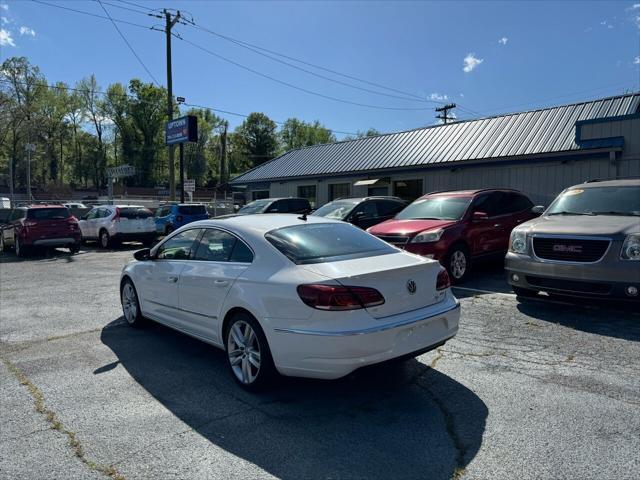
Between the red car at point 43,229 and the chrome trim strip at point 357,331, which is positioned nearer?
the chrome trim strip at point 357,331

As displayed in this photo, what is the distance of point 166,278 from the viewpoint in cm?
525

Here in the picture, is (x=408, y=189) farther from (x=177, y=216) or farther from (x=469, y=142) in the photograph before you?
(x=177, y=216)

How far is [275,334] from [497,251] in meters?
7.04

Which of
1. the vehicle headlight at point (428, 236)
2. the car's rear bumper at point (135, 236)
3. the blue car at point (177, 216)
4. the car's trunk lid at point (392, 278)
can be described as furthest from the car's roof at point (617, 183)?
the blue car at point (177, 216)

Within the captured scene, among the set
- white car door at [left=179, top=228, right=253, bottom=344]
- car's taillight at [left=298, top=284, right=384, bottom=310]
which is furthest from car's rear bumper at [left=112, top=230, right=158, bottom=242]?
car's taillight at [left=298, top=284, right=384, bottom=310]

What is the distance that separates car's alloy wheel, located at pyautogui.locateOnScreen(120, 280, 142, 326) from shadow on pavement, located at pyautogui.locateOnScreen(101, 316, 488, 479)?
3.95 ft

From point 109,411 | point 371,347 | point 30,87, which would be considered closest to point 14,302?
point 109,411

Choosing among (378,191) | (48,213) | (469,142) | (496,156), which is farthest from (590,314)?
(48,213)

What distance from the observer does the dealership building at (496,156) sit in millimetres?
12906

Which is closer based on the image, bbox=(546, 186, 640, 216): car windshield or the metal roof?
bbox=(546, 186, 640, 216): car windshield

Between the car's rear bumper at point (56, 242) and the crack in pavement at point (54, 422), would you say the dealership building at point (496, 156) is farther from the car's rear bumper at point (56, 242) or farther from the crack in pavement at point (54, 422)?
the crack in pavement at point (54, 422)

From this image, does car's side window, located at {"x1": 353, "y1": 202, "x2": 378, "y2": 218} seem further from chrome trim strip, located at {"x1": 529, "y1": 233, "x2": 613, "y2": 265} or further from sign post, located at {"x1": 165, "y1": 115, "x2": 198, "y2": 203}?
sign post, located at {"x1": 165, "y1": 115, "x2": 198, "y2": 203}

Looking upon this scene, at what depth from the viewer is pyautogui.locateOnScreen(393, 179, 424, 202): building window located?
1777 cm

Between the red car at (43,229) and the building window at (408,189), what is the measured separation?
11.7 meters
